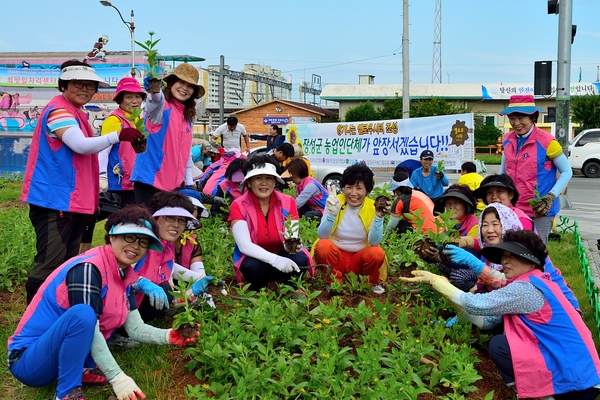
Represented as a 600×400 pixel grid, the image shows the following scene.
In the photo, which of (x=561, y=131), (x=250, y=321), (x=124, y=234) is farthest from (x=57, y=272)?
(x=561, y=131)

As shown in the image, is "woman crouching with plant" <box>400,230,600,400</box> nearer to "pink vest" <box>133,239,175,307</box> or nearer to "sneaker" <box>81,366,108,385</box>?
"pink vest" <box>133,239,175,307</box>

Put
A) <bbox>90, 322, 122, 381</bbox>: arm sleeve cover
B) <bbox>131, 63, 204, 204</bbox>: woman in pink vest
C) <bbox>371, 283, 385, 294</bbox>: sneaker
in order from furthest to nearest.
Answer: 1. <bbox>371, 283, 385, 294</bbox>: sneaker
2. <bbox>131, 63, 204, 204</bbox>: woman in pink vest
3. <bbox>90, 322, 122, 381</bbox>: arm sleeve cover

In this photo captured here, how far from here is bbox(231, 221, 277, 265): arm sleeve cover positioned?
4500 millimetres

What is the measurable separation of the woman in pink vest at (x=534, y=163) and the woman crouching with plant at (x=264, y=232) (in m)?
2.09

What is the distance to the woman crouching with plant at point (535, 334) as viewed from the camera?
3.27 m

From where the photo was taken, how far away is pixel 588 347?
3312 millimetres

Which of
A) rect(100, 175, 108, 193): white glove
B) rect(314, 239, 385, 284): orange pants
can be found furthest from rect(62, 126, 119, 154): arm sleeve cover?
→ rect(314, 239, 385, 284): orange pants

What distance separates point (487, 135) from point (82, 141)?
36.5 metres

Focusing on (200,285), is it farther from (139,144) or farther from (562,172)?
(562,172)

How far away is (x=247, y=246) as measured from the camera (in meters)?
4.54

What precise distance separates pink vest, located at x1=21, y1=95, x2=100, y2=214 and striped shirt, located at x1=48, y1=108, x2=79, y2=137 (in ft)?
0.12

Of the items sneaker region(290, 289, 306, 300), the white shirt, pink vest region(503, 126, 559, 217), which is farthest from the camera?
the white shirt

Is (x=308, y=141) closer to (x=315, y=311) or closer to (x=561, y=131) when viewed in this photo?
(x=561, y=131)

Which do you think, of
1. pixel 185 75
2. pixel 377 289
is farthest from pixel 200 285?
pixel 185 75
